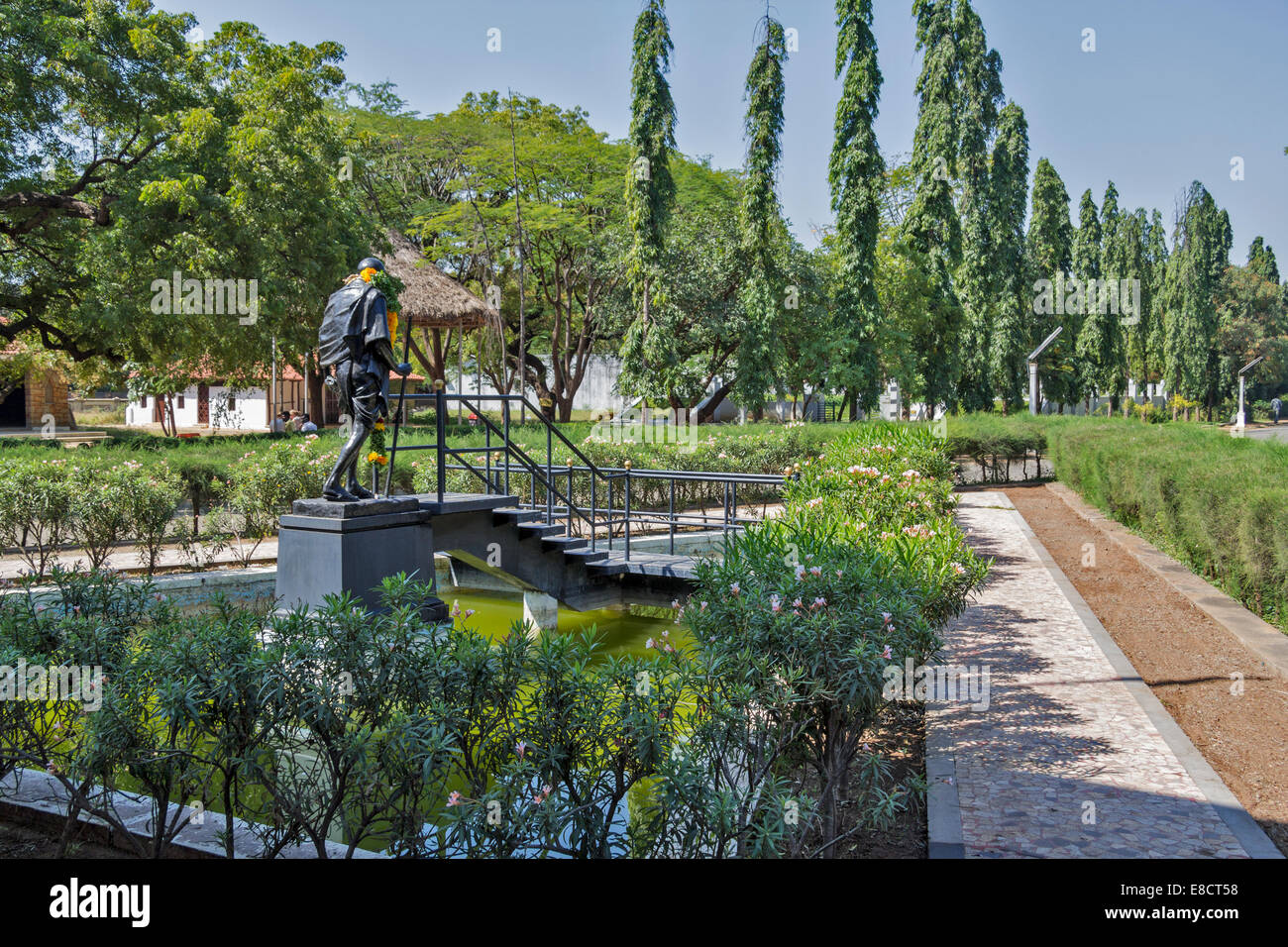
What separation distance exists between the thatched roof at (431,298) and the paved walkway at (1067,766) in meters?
18.9

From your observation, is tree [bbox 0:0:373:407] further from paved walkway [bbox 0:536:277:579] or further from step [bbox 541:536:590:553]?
step [bbox 541:536:590:553]

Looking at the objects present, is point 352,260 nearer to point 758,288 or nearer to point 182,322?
point 182,322

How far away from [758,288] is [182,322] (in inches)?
655

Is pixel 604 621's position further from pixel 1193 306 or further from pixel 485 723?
pixel 1193 306

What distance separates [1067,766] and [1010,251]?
102ft

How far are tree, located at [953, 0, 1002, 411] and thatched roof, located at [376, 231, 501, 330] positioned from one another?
1653 cm

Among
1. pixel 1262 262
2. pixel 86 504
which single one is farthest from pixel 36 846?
pixel 1262 262

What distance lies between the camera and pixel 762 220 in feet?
86.3

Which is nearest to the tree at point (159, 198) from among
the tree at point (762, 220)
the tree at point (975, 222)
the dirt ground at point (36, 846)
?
the tree at point (762, 220)

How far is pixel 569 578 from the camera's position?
8.88 m

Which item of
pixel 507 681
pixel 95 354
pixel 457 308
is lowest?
pixel 507 681

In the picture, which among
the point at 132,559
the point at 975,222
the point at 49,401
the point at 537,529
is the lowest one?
the point at 132,559

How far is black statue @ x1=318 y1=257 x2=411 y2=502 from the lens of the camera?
6.37m
